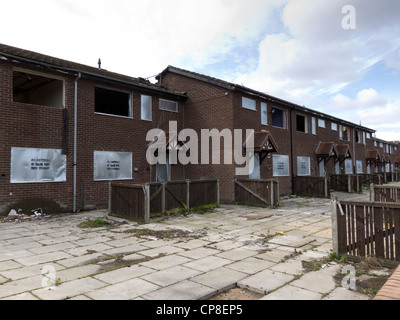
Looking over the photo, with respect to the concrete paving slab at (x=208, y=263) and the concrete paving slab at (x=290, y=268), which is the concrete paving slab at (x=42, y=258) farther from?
the concrete paving slab at (x=290, y=268)

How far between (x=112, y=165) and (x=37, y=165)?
9.85 ft

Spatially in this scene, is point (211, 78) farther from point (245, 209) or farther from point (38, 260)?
point (38, 260)

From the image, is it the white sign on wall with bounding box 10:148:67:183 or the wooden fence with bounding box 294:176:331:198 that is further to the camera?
the wooden fence with bounding box 294:176:331:198

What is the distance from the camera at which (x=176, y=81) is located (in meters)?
17.1

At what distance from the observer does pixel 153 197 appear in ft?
31.5

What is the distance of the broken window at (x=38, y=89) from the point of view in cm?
1169

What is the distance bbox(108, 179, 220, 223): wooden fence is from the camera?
9.11m

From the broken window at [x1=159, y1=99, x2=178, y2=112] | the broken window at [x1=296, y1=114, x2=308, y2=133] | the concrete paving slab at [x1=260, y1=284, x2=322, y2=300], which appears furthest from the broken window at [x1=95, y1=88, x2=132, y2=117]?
the broken window at [x1=296, y1=114, x2=308, y2=133]

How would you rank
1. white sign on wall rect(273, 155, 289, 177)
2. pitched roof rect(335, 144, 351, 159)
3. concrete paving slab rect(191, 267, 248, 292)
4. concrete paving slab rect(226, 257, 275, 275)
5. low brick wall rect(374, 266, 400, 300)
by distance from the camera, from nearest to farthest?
low brick wall rect(374, 266, 400, 300) → concrete paving slab rect(191, 267, 248, 292) → concrete paving slab rect(226, 257, 275, 275) → white sign on wall rect(273, 155, 289, 177) → pitched roof rect(335, 144, 351, 159)

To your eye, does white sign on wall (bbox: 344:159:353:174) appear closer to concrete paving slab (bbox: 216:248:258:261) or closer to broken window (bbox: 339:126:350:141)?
broken window (bbox: 339:126:350:141)

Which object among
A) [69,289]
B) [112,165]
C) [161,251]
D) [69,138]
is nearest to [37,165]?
[69,138]

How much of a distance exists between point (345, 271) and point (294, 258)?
0.99 m

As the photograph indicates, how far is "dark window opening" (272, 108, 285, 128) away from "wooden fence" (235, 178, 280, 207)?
6460 millimetres

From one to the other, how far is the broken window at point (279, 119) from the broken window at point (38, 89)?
40.3 feet
